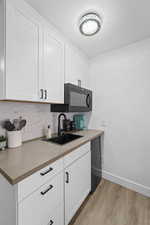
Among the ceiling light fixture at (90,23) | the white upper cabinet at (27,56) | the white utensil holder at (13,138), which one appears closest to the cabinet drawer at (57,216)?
the white utensil holder at (13,138)

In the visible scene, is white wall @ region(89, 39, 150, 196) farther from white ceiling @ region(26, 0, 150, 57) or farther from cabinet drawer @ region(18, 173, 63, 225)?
cabinet drawer @ region(18, 173, 63, 225)

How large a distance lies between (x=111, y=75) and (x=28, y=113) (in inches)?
59.3

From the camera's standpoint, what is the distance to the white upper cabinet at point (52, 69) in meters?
1.23

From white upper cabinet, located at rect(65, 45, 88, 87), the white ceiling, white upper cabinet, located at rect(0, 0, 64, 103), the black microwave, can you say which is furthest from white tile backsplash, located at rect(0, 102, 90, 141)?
the white ceiling

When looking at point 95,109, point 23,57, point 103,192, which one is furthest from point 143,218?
point 23,57

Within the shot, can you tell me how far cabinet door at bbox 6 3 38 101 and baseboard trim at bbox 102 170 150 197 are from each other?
6.05 ft

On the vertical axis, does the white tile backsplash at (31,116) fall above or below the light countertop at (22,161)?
above

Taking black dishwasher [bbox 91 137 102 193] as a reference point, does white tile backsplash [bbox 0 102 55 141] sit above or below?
above

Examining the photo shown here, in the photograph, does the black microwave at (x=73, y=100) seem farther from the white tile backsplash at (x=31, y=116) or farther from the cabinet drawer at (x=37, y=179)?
the cabinet drawer at (x=37, y=179)

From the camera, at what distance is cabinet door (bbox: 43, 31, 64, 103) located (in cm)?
126

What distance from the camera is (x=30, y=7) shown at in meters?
1.10

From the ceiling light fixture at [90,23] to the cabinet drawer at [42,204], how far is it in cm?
167

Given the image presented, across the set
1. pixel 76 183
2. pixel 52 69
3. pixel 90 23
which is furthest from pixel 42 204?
pixel 90 23

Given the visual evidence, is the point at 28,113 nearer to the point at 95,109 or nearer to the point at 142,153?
the point at 95,109
